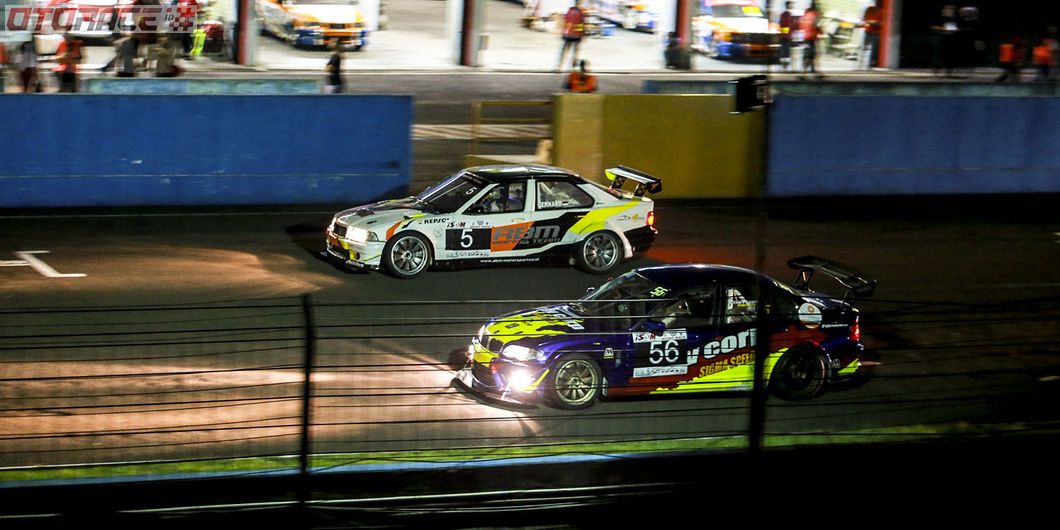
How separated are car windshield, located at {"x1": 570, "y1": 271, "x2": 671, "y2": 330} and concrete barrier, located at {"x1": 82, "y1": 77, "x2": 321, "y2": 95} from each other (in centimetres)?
998

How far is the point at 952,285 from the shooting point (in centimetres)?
1568

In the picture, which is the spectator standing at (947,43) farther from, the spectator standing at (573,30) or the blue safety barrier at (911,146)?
the blue safety barrier at (911,146)

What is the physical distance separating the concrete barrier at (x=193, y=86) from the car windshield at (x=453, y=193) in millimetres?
5083

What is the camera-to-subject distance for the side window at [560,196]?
15.4m

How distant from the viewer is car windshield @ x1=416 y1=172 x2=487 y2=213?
50.1 feet

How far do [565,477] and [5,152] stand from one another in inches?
534

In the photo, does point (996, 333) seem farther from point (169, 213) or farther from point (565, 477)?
point (169, 213)

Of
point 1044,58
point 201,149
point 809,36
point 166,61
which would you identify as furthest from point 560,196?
point 1044,58

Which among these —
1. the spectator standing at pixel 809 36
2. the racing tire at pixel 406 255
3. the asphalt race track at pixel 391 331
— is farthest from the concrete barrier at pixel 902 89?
the racing tire at pixel 406 255

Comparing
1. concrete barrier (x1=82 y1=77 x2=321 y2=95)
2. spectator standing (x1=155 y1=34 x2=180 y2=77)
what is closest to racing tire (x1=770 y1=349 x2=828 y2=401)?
concrete barrier (x1=82 y1=77 x2=321 y2=95)

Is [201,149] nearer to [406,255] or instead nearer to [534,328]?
[406,255]

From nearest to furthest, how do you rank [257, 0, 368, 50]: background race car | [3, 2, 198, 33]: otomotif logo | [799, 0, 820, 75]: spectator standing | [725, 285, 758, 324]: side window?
1. [725, 285, 758, 324]: side window
2. [3, 2, 198, 33]: otomotif logo
3. [257, 0, 368, 50]: background race car
4. [799, 0, 820, 75]: spectator standing

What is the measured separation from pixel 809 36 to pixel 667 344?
83.2 ft

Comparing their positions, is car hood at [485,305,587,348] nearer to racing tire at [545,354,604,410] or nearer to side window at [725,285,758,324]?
racing tire at [545,354,604,410]
